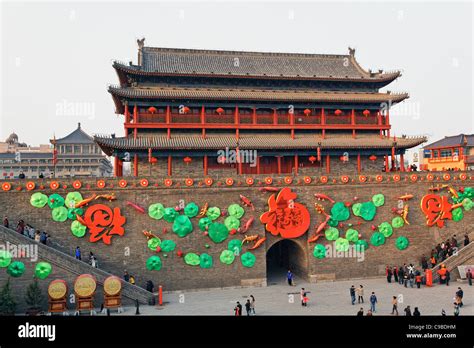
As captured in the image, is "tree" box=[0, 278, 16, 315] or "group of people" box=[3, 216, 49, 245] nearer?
"tree" box=[0, 278, 16, 315]

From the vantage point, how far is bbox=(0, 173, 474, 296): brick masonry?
21688mm

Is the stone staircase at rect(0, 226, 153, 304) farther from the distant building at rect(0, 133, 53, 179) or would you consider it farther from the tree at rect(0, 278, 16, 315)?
the distant building at rect(0, 133, 53, 179)

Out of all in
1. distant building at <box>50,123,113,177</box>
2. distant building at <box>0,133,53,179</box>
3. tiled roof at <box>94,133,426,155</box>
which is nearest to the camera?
tiled roof at <box>94,133,426,155</box>

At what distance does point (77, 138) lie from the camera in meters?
61.2

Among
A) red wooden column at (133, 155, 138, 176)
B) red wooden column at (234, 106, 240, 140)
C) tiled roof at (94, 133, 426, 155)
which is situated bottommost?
red wooden column at (133, 155, 138, 176)

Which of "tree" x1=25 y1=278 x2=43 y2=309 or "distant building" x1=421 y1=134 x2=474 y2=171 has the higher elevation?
"distant building" x1=421 y1=134 x2=474 y2=171

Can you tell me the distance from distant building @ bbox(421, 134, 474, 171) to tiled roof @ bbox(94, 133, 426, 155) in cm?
2099

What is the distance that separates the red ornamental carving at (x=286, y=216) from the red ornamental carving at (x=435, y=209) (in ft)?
29.0

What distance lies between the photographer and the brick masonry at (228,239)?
21.7 m

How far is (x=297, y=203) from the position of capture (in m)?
24.3

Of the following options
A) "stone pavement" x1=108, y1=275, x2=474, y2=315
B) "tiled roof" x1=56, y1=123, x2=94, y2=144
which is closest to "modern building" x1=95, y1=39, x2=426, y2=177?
"stone pavement" x1=108, y1=275, x2=474, y2=315

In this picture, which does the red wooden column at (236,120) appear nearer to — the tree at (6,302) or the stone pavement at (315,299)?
the stone pavement at (315,299)

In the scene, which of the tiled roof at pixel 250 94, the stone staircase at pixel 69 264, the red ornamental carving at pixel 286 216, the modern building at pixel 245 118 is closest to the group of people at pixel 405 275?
the red ornamental carving at pixel 286 216
